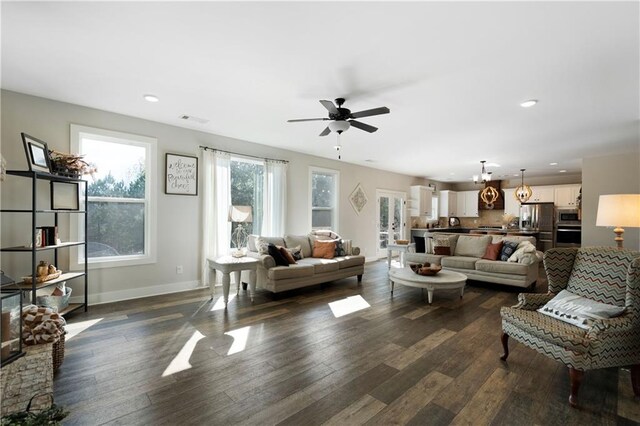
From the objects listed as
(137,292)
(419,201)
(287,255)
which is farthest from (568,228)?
(137,292)

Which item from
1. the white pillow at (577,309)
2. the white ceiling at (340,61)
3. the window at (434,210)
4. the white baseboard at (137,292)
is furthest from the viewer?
the window at (434,210)

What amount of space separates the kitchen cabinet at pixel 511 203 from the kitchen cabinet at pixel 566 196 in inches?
43.1

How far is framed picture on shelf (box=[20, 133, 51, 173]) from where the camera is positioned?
3.01 meters

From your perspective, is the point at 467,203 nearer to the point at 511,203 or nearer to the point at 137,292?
the point at 511,203

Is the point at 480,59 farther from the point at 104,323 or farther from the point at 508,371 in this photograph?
the point at 104,323

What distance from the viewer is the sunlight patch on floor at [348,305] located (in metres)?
3.95

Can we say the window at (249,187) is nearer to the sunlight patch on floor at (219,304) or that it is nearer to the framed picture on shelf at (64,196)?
the sunlight patch on floor at (219,304)

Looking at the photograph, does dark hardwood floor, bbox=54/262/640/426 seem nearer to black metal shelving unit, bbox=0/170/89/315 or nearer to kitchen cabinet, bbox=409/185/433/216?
black metal shelving unit, bbox=0/170/89/315

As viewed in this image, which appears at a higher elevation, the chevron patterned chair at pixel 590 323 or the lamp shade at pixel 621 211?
the lamp shade at pixel 621 211

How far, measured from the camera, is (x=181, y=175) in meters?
4.82

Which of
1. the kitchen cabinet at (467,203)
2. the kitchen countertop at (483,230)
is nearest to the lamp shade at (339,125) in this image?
the kitchen countertop at (483,230)

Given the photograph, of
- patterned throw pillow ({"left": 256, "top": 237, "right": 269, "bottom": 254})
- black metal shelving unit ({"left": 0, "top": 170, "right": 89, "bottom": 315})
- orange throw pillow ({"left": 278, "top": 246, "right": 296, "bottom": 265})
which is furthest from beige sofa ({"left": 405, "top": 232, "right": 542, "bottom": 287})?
black metal shelving unit ({"left": 0, "top": 170, "right": 89, "bottom": 315})

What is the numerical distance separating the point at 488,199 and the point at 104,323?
1075 cm

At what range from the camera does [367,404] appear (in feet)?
6.72
